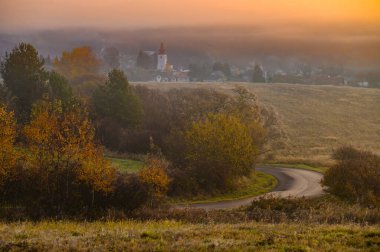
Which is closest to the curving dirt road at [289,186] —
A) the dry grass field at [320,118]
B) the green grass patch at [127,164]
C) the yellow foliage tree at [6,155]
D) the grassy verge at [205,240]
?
the dry grass field at [320,118]

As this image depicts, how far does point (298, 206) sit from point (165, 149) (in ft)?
96.2

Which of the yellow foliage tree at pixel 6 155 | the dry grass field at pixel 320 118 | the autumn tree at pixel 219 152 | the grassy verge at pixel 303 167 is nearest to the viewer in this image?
the yellow foliage tree at pixel 6 155

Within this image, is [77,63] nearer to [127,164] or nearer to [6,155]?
[127,164]

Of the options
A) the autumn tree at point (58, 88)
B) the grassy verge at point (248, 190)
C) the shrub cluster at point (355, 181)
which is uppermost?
the autumn tree at point (58, 88)

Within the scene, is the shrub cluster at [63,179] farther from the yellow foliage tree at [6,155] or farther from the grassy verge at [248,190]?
the grassy verge at [248,190]

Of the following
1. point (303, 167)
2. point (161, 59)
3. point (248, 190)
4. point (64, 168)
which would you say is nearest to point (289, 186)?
point (248, 190)

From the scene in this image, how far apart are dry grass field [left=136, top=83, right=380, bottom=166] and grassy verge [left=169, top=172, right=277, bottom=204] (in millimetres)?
16295

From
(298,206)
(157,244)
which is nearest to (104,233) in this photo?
(157,244)

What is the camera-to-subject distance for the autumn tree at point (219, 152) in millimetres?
47000

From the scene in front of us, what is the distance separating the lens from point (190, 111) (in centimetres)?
6381

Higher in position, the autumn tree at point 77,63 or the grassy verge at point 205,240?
the autumn tree at point 77,63

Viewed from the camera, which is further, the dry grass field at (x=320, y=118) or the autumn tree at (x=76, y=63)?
the autumn tree at (x=76, y=63)

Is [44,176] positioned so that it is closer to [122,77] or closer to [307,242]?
[307,242]

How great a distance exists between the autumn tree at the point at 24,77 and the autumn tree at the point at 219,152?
2489 cm
